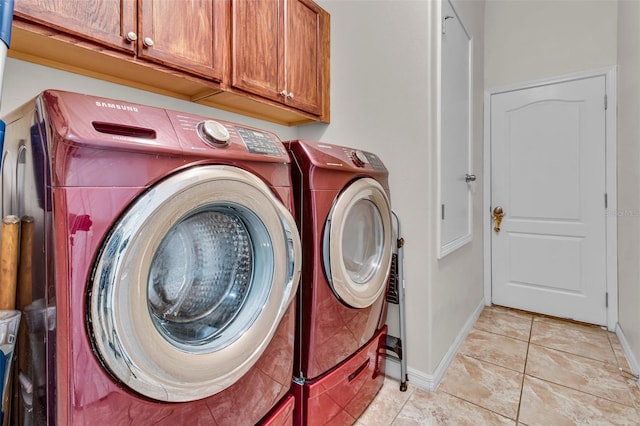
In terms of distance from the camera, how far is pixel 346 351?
1.34 m

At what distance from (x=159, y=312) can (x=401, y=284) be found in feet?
3.86

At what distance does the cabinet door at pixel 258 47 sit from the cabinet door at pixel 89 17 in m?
0.45

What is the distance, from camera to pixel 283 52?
1704mm

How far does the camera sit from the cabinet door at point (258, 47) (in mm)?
Answer: 1475

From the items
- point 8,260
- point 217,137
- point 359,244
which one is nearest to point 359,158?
point 359,244

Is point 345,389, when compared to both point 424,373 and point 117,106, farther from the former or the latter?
point 117,106

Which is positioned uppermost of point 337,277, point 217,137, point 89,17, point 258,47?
point 258,47

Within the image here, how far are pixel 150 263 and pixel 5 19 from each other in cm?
61

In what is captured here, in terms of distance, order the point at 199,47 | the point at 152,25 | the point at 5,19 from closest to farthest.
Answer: the point at 5,19 → the point at 152,25 → the point at 199,47

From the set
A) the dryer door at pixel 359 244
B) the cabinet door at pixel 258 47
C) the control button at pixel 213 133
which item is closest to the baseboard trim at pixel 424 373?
the dryer door at pixel 359 244

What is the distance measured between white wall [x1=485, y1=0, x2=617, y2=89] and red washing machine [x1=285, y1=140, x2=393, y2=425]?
2.17 m

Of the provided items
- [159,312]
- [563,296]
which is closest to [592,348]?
[563,296]

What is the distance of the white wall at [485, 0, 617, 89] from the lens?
2.42 meters

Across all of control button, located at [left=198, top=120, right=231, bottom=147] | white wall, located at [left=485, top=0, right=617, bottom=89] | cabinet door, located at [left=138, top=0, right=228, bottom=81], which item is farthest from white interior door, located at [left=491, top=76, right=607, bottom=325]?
control button, located at [left=198, top=120, right=231, bottom=147]
